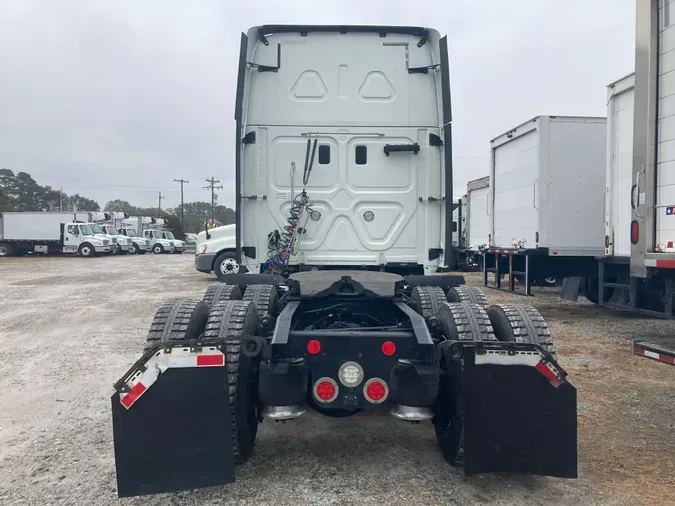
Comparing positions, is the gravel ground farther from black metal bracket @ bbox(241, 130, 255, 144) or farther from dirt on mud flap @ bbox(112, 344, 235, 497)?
black metal bracket @ bbox(241, 130, 255, 144)

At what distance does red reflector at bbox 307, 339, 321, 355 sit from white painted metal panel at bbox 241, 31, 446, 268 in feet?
7.57

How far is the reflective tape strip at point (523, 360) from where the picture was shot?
9.67 ft

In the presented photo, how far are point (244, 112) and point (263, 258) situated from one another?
145 centimetres

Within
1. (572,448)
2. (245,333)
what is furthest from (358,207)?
(572,448)

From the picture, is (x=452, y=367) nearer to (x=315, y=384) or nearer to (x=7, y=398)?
(x=315, y=384)

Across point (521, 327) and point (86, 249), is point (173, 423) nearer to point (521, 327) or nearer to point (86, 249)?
point (521, 327)

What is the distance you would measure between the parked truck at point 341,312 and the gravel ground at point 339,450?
25 cm

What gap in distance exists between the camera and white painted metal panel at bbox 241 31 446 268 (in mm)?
5348

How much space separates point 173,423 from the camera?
2.87 metres

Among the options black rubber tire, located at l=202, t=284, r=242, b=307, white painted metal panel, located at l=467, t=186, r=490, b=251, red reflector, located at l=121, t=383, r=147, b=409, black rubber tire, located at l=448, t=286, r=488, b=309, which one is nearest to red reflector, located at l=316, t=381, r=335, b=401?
red reflector, located at l=121, t=383, r=147, b=409

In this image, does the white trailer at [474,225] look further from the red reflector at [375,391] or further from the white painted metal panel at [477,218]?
the red reflector at [375,391]

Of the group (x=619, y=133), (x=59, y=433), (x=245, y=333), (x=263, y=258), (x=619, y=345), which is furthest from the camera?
(x=619, y=133)

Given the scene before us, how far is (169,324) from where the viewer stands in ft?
11.7

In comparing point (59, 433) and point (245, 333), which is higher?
point (245, 333)
